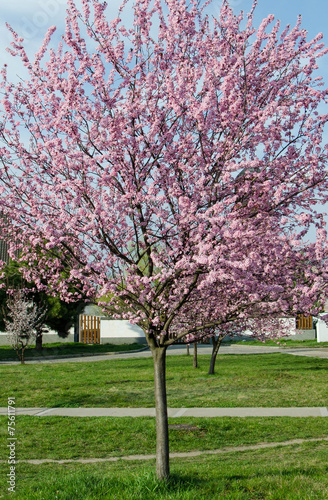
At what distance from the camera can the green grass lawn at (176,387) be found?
45.3 feet

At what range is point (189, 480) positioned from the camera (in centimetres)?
631

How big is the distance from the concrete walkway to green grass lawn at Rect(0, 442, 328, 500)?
384 cm

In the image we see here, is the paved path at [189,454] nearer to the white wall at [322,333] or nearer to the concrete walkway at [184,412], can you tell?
the concrete walkway at [184,412]

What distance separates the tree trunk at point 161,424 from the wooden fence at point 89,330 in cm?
4145

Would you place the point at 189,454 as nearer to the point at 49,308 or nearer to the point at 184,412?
the point at 184,412

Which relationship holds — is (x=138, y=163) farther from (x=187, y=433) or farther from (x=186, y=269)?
(x=187, y=433)

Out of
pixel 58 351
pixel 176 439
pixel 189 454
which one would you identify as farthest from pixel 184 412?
pixel 58 351

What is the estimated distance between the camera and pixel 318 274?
5914mm

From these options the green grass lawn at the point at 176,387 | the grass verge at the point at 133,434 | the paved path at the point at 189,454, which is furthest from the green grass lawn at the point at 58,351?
the paved path at the point at 189,454

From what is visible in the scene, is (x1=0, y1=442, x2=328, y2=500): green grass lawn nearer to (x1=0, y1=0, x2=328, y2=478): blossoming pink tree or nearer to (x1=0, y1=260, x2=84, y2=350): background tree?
(x1=0, y1=0, x2=328, y2=478): blossoming pink tree

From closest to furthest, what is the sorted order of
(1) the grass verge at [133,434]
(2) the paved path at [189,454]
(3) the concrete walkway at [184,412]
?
(2) the paved path at [189,454], (1) the grass verge at [133,434], (3) the concrete walkway at [184,412]

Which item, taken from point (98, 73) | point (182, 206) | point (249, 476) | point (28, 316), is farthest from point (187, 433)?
point (28, 316)

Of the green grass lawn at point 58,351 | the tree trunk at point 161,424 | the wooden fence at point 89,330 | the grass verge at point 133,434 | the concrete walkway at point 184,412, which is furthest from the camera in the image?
the wooden fence at point 89,330

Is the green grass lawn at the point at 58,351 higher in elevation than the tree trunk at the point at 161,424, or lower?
lower
